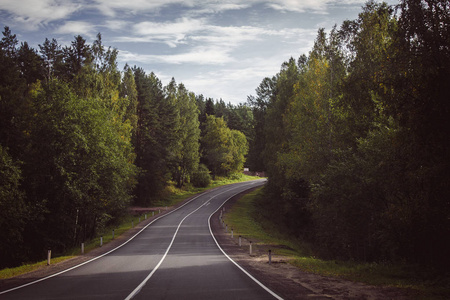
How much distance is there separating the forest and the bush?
17.9m

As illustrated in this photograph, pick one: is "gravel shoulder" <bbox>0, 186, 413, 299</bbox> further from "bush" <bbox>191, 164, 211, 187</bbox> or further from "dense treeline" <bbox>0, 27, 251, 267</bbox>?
"bush" <bbox>191, 164, 211, 187</bbox>

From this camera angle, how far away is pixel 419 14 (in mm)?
11211

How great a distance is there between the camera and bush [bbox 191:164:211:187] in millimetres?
72812

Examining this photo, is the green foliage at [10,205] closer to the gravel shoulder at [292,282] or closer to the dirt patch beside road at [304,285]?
the gravel shoulder at [292,282]

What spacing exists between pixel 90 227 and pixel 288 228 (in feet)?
75.4

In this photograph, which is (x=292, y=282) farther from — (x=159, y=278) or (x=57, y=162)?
(x=57, y=162)

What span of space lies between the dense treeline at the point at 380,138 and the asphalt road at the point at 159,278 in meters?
6.89

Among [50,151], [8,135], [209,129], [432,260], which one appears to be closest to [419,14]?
[432,260]

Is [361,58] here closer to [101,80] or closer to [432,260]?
[432,260]

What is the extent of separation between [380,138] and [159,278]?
13118 mm

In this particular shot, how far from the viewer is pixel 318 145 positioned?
93.4ft

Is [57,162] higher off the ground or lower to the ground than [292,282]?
higher

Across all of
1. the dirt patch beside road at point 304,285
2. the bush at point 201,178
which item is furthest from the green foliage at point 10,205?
the bush at point 201,178

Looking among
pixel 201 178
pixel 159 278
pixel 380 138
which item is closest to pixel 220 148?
pixel 201 178
